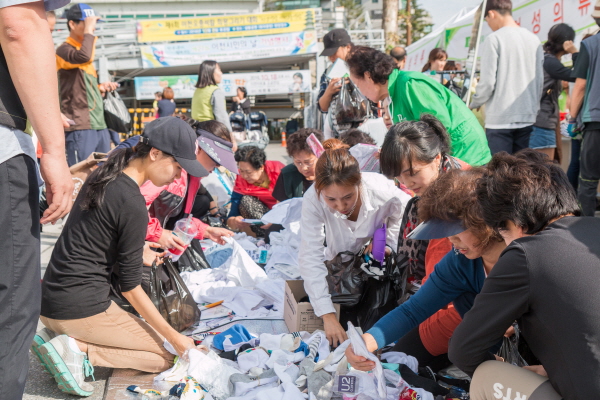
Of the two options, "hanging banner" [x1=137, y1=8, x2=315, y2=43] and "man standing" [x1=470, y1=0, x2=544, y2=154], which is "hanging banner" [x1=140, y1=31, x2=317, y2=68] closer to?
"hanging banner" [x1=137, y1=8, x2=315, y2=43]

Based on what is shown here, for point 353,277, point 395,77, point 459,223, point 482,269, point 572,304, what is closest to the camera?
point 572,304

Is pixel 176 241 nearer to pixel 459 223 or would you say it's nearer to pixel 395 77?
pixel 395 77

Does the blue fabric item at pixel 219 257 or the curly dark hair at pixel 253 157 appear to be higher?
the curly dark hair at pixel 253 157

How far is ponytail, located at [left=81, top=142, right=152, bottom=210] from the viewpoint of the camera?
2.24 meters

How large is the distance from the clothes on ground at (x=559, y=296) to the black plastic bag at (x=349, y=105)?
3.22m

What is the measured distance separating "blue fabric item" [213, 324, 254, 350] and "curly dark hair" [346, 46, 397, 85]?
1.70m

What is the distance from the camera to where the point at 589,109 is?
3.59m

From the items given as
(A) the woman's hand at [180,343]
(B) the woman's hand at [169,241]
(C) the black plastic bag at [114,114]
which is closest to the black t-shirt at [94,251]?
(A) the woman's hand at [180,343]

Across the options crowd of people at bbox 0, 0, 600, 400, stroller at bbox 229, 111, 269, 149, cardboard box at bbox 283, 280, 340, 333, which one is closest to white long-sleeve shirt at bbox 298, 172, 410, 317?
crowd of people at bbox 0, 0, 600, 400

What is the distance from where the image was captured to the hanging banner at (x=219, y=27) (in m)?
17.2

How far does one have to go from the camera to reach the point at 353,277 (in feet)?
8.90

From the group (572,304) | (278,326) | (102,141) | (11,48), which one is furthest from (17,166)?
(102,141)

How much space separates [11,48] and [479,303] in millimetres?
1400

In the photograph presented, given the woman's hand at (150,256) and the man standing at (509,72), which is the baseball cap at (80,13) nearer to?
the woman's hand at (150,256)
